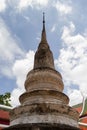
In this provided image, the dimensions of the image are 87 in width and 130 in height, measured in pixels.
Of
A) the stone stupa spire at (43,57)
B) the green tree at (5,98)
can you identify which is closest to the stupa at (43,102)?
the stone stupa spire at (43,57)

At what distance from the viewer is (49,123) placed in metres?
10.4

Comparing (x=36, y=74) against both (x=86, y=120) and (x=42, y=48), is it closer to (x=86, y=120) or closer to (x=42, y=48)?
(x=42, y=48)

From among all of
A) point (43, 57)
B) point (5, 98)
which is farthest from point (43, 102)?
point (5, 98)

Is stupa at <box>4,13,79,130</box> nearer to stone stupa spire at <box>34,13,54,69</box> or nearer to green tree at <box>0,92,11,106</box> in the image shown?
stone stupa spire at <box>34,13,54,69</box>

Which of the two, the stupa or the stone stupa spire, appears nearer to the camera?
the stupa

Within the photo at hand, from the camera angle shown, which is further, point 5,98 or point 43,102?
point 5,98

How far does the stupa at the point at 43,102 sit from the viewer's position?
1059 centimetres

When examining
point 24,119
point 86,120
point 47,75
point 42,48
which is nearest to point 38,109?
point 24,119

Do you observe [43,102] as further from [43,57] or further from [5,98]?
[5,98]

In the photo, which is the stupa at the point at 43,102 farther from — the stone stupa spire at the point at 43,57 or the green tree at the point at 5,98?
the green tree at the point at 5,98

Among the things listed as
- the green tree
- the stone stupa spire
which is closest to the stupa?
the stone stupa spire

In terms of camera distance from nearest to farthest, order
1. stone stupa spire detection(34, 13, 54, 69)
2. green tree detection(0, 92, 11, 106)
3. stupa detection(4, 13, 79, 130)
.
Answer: stupa detection(4, 13, 79, 130) → stone stupa spire detection(34, 13, 54, 69) → green tree detection(0, 92, 11, 106)

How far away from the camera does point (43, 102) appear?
36.8ft

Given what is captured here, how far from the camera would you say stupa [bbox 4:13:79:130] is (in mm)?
10586
